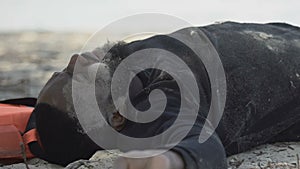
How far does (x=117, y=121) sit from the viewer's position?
1.51 meters

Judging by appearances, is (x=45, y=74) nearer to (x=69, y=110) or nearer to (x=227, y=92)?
(x=69, y=110)

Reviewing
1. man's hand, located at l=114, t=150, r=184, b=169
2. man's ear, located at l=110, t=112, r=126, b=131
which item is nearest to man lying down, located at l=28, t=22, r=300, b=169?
man's ear, located at l=110, t=112, r=126, b=131

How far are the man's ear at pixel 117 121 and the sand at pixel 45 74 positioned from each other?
0.32ft


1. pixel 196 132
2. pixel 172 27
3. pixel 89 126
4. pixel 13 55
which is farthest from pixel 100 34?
pixel 13 55

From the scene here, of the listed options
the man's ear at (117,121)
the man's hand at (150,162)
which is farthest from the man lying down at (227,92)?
the man's hand at (150,162)

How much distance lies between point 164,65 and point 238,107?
0.74 feet

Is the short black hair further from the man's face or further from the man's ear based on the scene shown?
the man's ear

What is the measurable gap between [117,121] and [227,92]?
280 mm

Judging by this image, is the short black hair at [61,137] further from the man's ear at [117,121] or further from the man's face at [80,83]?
the man's ear at [117,121]

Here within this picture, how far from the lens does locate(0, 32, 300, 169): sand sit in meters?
1.71

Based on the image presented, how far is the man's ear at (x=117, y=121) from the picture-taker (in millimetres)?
1504

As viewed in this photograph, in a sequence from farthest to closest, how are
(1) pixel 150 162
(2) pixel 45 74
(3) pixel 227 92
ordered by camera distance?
(2) pixel 45 74, (3) pixel 227 92, (1) pixel 150 162

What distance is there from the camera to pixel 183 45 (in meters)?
1.63

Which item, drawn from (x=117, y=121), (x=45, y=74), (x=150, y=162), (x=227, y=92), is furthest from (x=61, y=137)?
(x=45, y=74)
